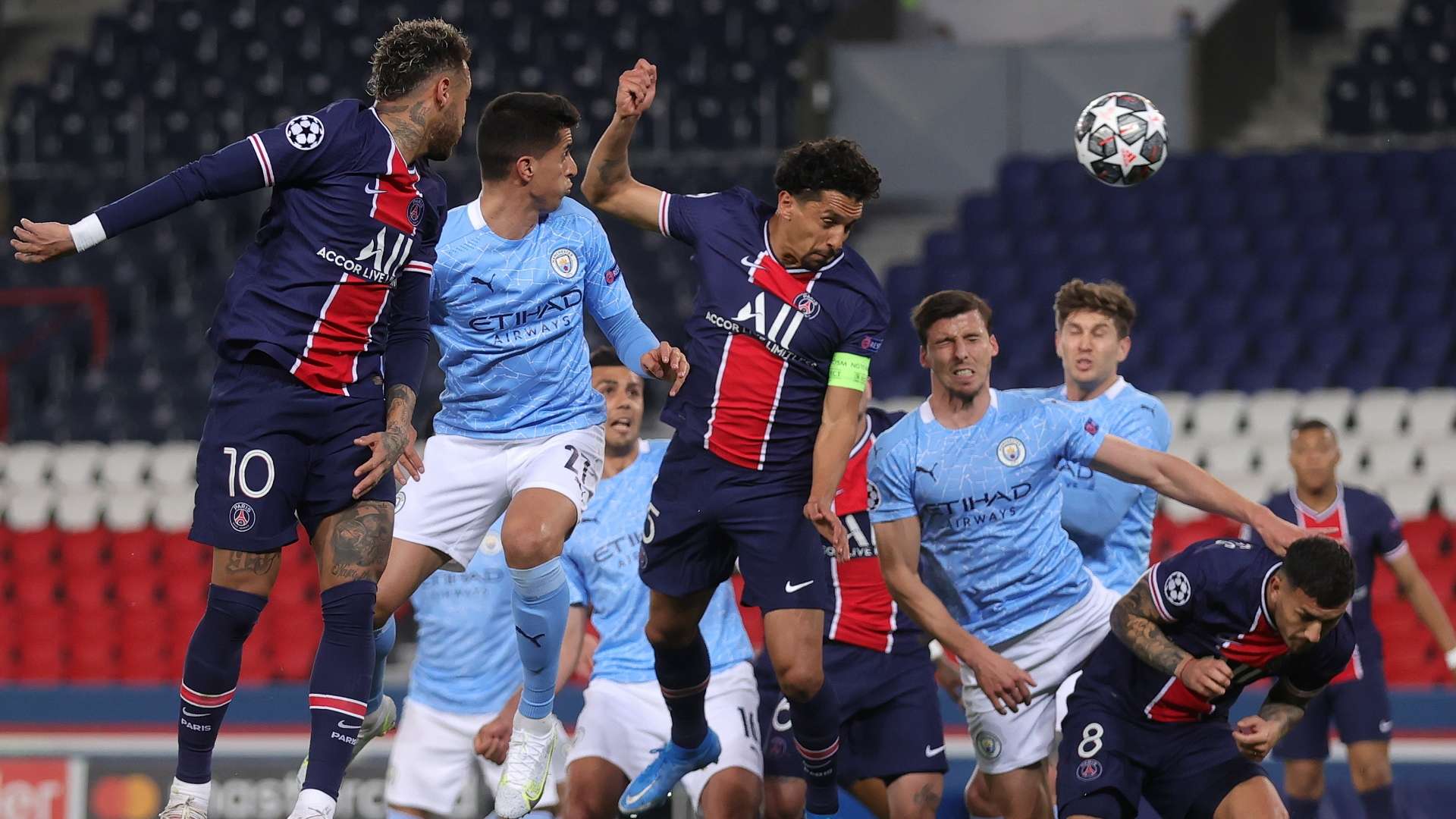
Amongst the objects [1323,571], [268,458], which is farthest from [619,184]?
[1323,571]

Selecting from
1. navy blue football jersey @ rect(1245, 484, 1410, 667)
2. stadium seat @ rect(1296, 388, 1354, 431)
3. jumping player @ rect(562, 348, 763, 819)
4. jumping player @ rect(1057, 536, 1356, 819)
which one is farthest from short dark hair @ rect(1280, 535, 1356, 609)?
stadium seat @ rect(1296, 388, 1354, 431)

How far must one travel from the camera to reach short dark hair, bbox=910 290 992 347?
6836mm

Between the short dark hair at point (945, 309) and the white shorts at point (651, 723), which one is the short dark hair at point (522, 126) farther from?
the white shorts at point (651, 723)

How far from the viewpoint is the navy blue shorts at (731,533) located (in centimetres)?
609

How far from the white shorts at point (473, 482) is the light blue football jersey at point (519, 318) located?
0.16 feet

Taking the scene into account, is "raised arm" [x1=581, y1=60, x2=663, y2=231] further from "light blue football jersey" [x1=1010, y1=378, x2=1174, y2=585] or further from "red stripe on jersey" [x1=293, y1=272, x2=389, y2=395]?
"light blue football jersey" [x1=1010, y1=378, x2=1174, y2=585]

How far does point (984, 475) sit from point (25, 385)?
42.5 feet

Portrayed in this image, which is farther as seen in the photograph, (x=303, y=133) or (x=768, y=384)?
(x=768, y=384)

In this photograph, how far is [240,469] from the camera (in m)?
5.25

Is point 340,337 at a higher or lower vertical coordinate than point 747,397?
higher

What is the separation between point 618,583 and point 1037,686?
6.25 ft

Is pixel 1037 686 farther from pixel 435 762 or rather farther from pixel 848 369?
pixel 435 762

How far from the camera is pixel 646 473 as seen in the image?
25.8 feet

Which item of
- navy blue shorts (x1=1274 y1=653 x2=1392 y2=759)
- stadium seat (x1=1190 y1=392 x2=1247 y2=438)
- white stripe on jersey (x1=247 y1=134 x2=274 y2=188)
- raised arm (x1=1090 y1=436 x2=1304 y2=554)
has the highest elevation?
white stripe on jersey (x1=247 y1=134 x2=274 y2=188)
